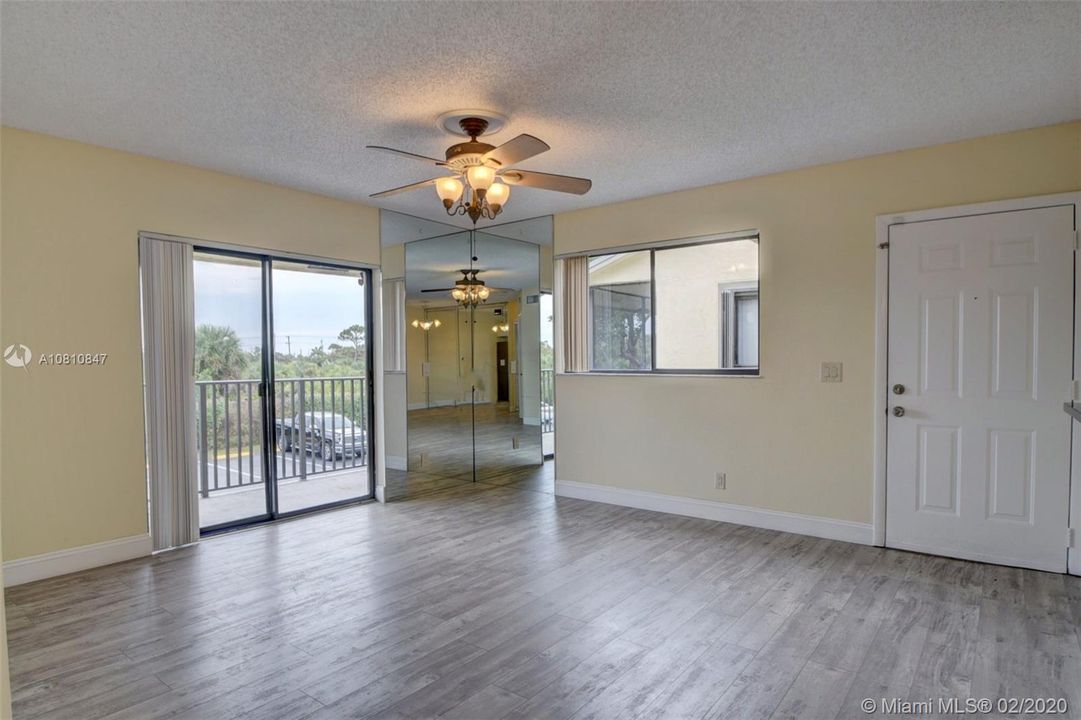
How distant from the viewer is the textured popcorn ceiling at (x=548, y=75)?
237cm

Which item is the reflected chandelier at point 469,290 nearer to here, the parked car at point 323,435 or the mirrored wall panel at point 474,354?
the mirrored wall panel at point 474,354

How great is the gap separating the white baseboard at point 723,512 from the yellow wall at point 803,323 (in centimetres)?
6

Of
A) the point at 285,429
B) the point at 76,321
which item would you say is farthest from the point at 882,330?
the point at 76,321

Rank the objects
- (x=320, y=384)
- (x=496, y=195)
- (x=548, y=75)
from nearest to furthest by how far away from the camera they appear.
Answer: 1. (x=548, y=75)
2. (x=496, y=195)
3. (x=320, y=384)

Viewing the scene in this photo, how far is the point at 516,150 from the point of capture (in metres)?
2.97

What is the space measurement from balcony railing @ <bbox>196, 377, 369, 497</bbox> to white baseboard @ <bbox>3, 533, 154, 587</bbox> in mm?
750

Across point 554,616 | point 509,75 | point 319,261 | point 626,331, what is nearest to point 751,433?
point 626,331

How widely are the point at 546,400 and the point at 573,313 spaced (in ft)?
3.70

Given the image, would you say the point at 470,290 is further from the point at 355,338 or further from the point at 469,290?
the point at 355,338

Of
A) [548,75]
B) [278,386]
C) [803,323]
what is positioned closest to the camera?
[548,75]

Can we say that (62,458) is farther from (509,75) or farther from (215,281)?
(509,75)

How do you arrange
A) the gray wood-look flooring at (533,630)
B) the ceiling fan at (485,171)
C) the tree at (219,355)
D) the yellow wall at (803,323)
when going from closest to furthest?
the gray wood-look flooring at (533,630), the ceiling fan at (485,171), the yellow wall at (803,323), the tree at (219,355)

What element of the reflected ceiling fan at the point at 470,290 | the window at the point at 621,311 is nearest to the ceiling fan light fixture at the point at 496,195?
the window at the point at 621,311

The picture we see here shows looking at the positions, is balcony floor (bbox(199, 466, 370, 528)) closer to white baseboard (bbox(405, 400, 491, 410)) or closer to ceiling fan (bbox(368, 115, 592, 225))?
white baseboard (bbox(405, 400, 491, 410))
